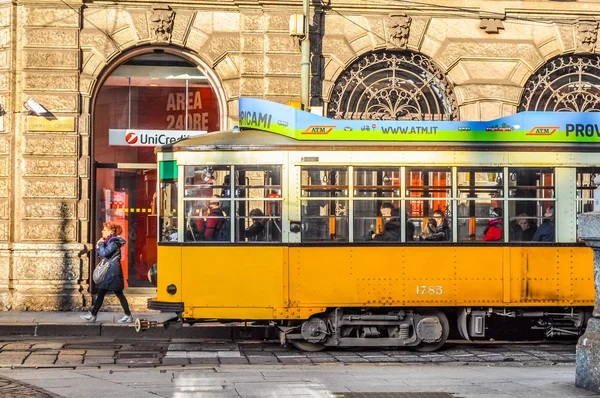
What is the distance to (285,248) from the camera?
574 inches

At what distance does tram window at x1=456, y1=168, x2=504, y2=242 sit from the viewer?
1477 cm

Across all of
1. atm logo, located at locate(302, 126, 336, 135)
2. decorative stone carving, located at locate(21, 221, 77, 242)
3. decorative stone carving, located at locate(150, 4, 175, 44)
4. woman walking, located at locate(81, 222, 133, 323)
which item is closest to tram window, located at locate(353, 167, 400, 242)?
atm logo, located at locate(302, 126, 336, 135)

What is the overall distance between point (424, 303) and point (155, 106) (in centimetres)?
783

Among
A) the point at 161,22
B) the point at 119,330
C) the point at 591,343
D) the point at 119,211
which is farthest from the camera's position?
the point at 119,211

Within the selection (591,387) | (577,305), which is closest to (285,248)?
(577,305)

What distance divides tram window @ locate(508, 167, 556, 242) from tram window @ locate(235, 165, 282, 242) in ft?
10.5

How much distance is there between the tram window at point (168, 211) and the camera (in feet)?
48.4

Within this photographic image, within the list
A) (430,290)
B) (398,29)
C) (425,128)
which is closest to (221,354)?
(430,290)

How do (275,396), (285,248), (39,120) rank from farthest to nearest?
1. (39,120)
2. (285,248)
3. (275,396)

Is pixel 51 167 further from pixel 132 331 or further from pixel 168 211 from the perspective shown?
pixel 168 211

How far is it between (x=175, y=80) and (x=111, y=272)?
15.2 feet

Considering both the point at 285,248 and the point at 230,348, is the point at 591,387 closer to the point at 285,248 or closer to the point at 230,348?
the point at 285,248

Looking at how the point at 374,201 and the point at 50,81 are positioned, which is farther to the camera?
the point at 50,81

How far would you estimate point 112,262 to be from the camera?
17562 mm
